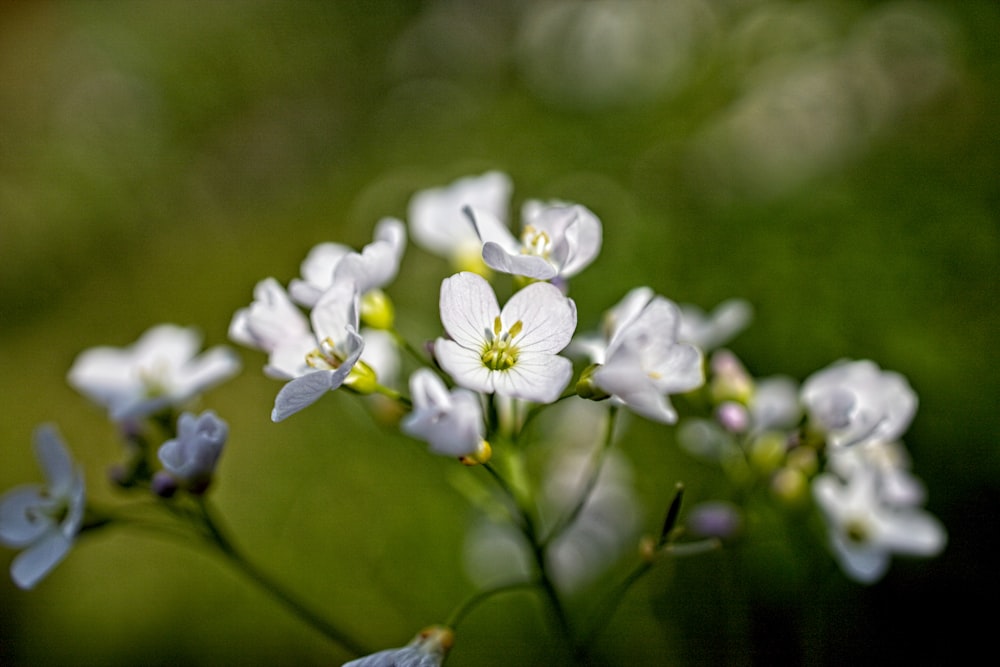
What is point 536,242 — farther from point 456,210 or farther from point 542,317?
point 456,210

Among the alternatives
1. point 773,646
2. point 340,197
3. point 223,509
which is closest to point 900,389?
point 773,646

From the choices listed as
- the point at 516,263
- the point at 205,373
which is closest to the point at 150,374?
the point at 205,373

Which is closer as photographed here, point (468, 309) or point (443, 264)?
point (468, 309)

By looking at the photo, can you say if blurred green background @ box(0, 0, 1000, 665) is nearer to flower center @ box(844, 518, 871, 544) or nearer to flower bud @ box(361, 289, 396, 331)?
flower center @ box(844, 518, 871, 544)

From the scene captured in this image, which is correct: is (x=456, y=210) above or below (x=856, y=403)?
above

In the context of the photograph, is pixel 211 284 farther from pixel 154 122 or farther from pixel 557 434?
pixel 557 434
